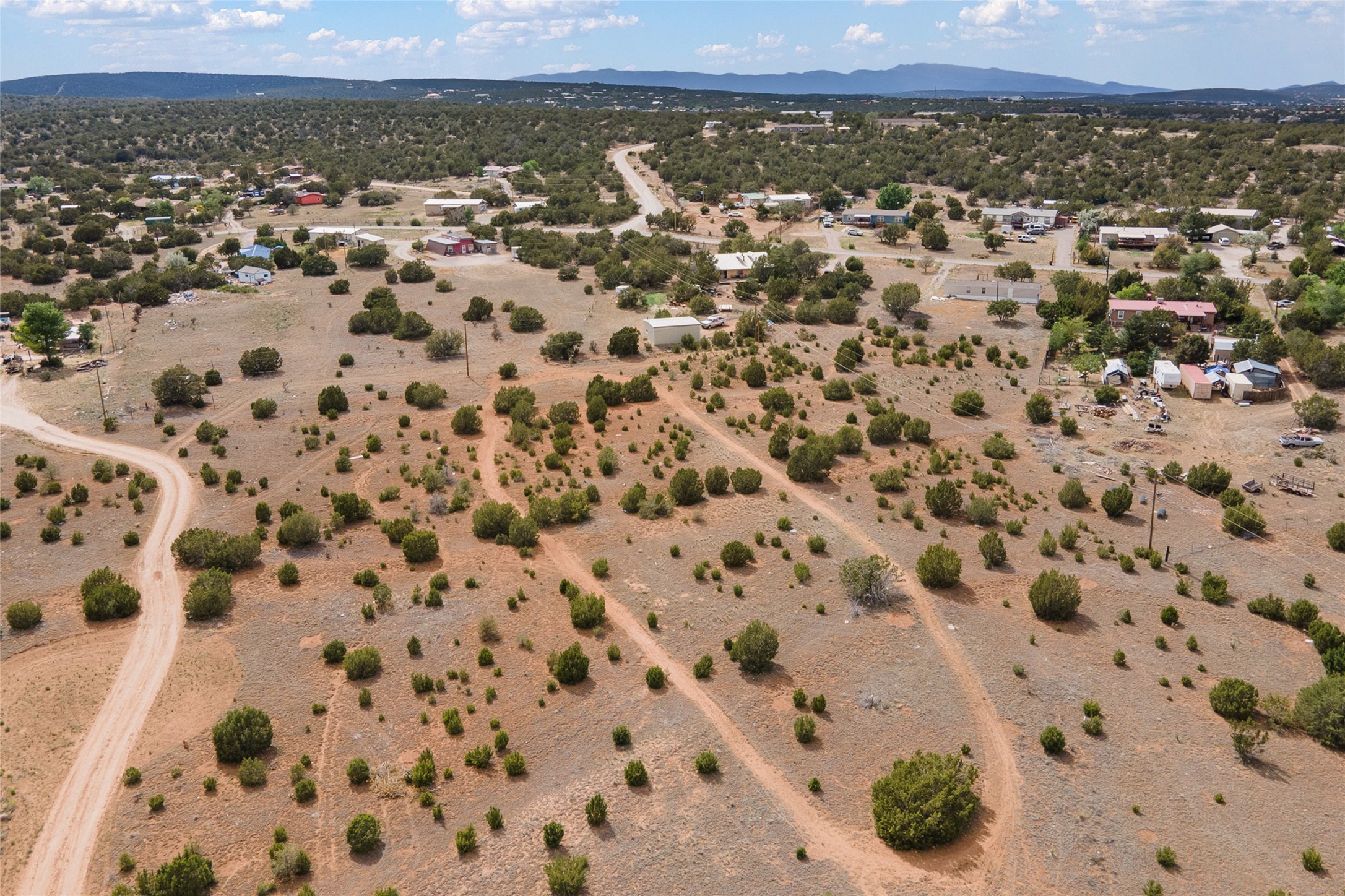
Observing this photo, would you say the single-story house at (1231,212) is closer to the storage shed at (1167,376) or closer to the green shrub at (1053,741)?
the storage shed at (1167,376)

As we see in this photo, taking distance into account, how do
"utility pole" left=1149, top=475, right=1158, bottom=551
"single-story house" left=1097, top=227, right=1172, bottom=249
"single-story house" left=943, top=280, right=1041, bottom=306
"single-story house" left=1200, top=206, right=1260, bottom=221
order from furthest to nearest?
"single-story house" left=1200, top=206, right=1260, bottom=221 → "single-story house" left=1097, top=227, right=1172, bottom=249 → "single-story house" left=943, top=280, right=1041, bottom=306 → "utility pole" left=1149, top=475, right=1158, bottom=551

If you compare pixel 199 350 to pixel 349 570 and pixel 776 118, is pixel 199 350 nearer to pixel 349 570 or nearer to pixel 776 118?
pixel 349 570

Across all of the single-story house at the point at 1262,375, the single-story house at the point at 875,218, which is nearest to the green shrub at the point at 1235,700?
the single-story house at the point at 1262,375

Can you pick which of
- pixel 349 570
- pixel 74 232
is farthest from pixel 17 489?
pixel 74 232

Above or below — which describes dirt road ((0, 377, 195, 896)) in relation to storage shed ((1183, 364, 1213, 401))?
below

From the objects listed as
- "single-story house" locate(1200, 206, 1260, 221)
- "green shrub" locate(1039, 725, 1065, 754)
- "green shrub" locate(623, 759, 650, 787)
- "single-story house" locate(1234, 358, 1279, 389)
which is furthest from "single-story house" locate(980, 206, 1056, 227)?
"green shrub" locate(623, 759, 650, 787)

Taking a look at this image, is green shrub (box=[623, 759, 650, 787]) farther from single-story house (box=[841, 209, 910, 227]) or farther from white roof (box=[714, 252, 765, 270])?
single-story house (box=[841, 209, 910, 227])

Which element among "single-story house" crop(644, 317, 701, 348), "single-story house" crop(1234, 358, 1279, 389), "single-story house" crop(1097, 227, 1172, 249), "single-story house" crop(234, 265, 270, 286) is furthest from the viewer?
"single-story house" crop(1097, 227, 1172, 249)
